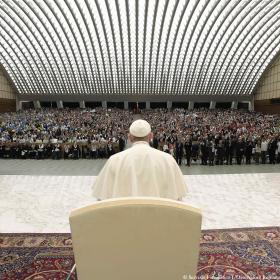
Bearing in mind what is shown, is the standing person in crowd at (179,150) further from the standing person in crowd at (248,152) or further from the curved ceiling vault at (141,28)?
the curved ceiling vault at (141,28)

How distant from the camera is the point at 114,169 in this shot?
3129 mm

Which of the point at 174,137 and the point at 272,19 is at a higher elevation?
the point at 272,19

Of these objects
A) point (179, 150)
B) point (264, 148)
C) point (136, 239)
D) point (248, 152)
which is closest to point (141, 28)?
point (179, 150)

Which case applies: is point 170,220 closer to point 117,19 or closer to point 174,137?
point 174,137

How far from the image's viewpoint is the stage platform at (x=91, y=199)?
6473 mm

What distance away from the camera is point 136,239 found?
77.7 inches

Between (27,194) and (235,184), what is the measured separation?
6313 millimetres

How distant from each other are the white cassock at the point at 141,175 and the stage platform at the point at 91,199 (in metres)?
2.95

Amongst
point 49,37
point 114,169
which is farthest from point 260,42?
point 114,169

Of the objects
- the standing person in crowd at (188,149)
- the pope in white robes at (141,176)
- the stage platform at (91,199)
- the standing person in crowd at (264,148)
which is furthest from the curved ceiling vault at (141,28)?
the pope in white robes at (141,176)

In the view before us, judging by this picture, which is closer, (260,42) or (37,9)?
(37,9)

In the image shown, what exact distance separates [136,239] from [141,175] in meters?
1.15

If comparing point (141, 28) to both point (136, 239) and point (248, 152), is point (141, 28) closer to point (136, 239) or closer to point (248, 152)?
point (248, 152)

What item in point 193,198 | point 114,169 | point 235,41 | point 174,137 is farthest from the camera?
point 235,41
